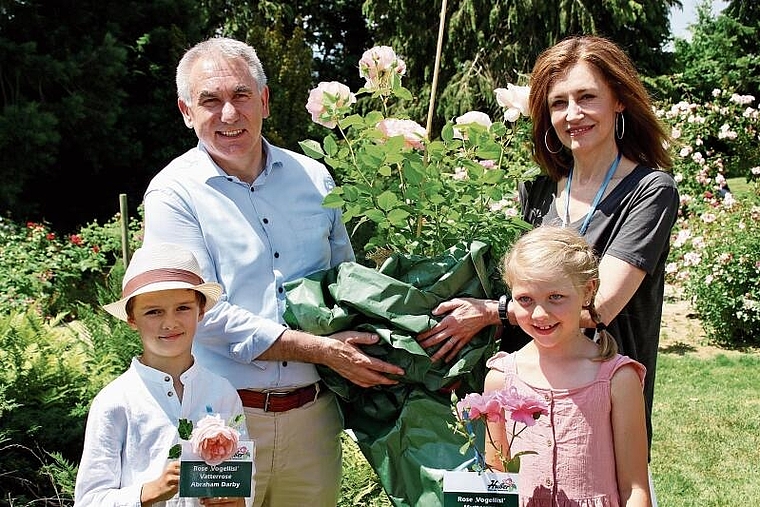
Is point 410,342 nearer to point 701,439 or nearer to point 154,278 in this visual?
point 154,278

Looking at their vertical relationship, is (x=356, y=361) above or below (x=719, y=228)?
below

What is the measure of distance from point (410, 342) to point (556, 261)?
16.1 inches

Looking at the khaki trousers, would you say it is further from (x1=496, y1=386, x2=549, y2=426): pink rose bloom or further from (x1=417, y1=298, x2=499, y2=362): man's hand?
(x1=496, y1=386, x2=549, y2=426): pink rose bloom

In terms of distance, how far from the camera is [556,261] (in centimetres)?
177

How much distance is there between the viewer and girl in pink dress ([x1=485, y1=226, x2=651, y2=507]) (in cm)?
176

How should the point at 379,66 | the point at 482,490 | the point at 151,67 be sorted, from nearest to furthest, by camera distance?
the point at 482,490, the point at 379,66, the point at 151,67

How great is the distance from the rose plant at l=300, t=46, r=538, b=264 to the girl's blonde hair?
0.21 metres

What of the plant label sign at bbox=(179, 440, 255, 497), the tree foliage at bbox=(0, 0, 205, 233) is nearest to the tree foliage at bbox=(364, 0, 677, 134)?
the tree foliage at bbox=(0, 0, 205, 233)

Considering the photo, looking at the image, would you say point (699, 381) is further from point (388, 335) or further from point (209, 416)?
point (209, 416)

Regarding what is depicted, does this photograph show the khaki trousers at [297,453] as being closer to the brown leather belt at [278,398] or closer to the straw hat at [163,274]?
the brown leather belt at [278,398]

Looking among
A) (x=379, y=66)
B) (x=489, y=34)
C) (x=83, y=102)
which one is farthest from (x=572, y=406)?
(x=489, y=34)

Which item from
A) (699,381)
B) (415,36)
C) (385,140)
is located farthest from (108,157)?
(385,140)

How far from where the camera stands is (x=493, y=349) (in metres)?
2.07

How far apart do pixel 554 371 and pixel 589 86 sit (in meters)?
0.72
